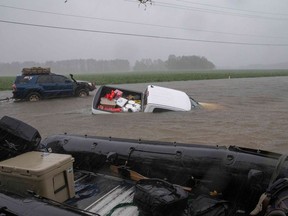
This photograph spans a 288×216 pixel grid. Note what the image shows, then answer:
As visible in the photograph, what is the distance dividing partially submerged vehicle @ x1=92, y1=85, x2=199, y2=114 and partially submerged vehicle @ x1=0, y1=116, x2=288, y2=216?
871 cm

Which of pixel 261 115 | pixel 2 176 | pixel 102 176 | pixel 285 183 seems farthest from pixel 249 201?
pixel 261 115

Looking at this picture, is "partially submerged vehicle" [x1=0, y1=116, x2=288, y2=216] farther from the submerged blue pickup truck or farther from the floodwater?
A: the submerged blue pickup truck

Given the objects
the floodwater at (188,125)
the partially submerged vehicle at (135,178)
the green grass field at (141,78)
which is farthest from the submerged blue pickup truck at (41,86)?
the partially submerged vehicle at (135,178)

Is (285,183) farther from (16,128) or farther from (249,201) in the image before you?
(16,128)

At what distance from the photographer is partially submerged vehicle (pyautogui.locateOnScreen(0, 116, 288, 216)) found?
336 cm

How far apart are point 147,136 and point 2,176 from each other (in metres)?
8.19

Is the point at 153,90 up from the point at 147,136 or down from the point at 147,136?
up

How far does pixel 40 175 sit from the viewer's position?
350 centimetres

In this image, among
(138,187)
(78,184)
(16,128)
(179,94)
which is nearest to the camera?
(138,187)

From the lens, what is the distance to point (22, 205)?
114 inches

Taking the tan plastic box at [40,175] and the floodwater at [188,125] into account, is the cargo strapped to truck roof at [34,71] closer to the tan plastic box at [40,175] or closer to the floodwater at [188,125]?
the floodwater at [188,125]

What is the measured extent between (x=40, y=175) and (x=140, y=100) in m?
12.0

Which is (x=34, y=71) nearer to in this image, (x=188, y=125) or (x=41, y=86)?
(x=41, y=86)

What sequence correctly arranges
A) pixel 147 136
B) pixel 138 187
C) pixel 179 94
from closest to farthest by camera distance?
pixel 138 187, pixel 147 136, pixel 179 94
